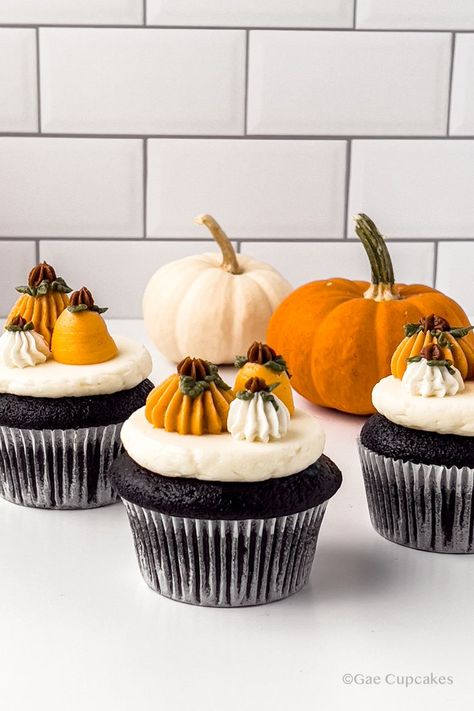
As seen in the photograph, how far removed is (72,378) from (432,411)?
1.17 feet

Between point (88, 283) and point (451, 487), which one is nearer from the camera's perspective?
point (451, 487)

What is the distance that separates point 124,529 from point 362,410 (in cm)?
43

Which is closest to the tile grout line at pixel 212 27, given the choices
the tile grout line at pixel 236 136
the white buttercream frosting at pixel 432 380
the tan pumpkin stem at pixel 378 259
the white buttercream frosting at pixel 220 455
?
the tile grout line at pixel 236 136

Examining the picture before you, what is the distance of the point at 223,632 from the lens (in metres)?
0.84

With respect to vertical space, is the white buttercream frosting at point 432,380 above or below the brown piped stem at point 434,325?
below

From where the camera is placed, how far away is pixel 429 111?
5.74ft

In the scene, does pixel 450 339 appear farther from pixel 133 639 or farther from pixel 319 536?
pixel 133 639

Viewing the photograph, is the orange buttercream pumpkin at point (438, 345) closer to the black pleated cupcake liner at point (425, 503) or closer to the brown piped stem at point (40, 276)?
the black pleated cupcake liner at point (425, 503)

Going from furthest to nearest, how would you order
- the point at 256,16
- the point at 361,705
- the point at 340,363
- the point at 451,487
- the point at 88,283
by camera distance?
the point at 88,283, the point at 256,16, the point at 340,363, the point at 451,487, the point at 361,705

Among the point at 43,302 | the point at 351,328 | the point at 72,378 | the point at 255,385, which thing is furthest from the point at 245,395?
the point at 351,328

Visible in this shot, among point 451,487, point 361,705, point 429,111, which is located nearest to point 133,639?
point 361,705

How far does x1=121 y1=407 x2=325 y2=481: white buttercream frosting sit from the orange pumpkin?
16.2 inches

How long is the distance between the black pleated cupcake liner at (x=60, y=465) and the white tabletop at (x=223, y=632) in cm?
4

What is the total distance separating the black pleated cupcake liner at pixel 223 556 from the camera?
877 mm
